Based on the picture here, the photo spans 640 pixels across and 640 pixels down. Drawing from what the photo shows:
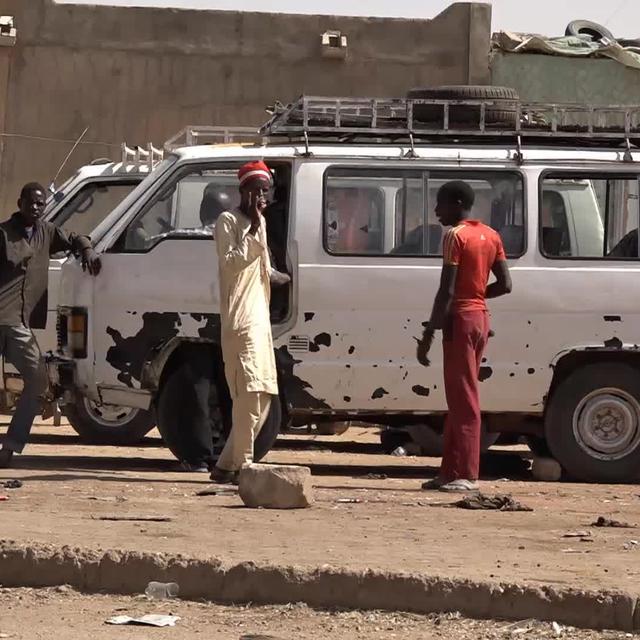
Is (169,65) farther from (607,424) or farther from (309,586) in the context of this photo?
(309,586)

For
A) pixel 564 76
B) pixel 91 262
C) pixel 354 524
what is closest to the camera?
pixel 354 524

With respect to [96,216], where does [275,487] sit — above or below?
below

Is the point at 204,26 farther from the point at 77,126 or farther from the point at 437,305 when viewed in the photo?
the point at 437,305

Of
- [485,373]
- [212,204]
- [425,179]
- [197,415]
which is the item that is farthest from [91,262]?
[485,373]

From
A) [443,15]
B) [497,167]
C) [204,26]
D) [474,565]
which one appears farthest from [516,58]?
[474,565]

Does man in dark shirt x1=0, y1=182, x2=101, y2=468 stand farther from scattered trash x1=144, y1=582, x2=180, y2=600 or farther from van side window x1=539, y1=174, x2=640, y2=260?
scattered trash x1=144, y1=582, x2=180, y2=600

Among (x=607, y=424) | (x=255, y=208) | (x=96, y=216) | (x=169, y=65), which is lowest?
(x=607, y=424)

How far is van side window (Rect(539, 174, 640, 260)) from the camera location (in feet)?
36.5

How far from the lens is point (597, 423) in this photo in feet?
36.9

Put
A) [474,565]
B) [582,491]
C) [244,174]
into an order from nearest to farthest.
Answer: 1. [474,565]
2. [244,174]
3. [582,491]

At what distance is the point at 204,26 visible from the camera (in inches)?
979

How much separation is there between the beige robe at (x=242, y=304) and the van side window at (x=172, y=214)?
1.14 metres

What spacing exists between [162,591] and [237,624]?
1.74ft

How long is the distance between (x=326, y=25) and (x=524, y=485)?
14645mm
